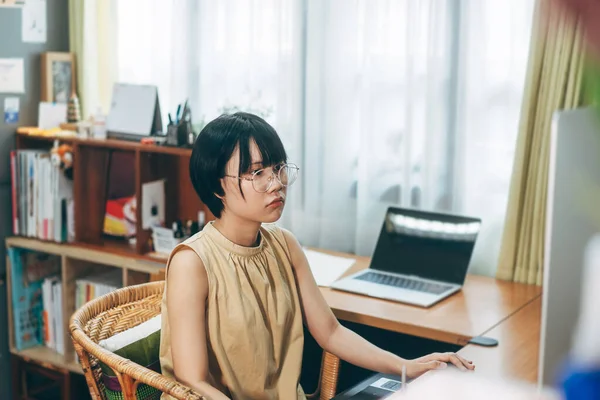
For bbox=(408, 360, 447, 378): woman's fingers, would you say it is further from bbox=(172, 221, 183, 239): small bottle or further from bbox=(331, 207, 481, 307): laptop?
bbox=(172, 221, 183, 239): small bottle

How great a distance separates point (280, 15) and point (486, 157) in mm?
881

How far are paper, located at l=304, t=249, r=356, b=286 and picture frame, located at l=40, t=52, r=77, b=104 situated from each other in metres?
1.28

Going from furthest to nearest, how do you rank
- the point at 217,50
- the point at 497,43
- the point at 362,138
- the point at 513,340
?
the point at 217,50, the point at 362,138, the point at 497,43, the point at 513,340

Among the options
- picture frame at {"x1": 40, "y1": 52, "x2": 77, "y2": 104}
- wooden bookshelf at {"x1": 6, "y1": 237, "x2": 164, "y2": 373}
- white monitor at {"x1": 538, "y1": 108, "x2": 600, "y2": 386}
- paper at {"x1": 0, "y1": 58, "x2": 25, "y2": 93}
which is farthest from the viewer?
picture frame at {"x1": 40, "y1": 52, "x2": 77, "y2": 104}

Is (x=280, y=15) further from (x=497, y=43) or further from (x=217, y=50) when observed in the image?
(x=497, y=43)

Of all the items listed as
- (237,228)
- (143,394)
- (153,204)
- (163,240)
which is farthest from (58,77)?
(143,394)

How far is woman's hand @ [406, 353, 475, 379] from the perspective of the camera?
1.56 meters

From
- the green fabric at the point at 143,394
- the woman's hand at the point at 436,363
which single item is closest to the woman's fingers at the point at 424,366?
the woman's hand at the point at 436,363

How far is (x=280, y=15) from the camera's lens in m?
2.75

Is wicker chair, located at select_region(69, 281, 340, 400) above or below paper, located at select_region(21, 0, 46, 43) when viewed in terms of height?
below

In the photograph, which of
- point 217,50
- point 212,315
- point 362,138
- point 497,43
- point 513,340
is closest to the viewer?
point 212,315

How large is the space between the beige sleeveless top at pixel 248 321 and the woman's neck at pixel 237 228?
17 millimetres

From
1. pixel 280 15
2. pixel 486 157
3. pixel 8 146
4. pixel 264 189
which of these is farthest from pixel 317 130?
pixel 8 146

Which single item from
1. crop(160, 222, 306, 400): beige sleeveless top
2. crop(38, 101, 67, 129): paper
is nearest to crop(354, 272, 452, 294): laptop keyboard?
crop(160, 222, 306, 400): beige sleeveless top
